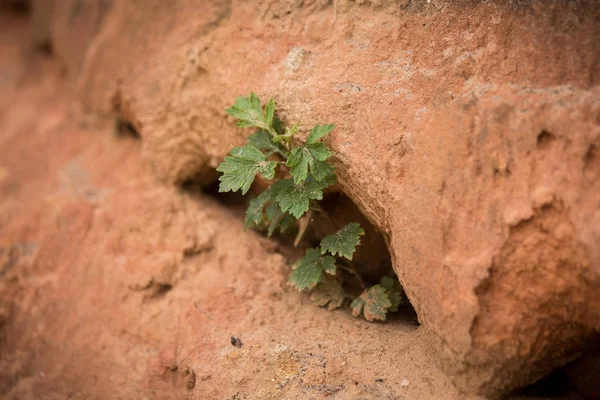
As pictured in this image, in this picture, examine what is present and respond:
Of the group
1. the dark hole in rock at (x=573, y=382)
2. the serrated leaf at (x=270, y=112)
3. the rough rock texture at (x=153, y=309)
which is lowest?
the dark hole in rock at (x=573, y=382)

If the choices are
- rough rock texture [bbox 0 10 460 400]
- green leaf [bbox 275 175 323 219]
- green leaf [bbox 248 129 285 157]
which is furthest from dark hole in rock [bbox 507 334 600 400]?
green leaf [bbox 248 129 285 157]

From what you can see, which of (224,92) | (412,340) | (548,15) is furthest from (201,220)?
(548,15)

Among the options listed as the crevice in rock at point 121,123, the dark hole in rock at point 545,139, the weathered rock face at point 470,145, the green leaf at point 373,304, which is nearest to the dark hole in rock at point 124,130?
the crevice in rock at point 121,123

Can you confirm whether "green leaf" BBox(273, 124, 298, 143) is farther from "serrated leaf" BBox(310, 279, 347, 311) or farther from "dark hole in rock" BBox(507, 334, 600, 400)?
"dark hole in rock" BBox(507, 334, 600, 400)

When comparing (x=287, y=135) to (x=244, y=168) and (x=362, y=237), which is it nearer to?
(x=244, y=168)

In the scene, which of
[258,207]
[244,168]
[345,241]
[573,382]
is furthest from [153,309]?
[573,382]

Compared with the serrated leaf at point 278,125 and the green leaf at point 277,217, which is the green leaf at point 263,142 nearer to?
the serrated leaf at point 278,125
